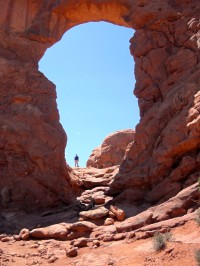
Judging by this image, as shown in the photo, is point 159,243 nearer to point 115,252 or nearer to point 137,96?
point 115,252

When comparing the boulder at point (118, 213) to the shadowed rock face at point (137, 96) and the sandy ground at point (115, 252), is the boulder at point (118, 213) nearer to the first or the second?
the shadowed rock face at point (137, 96)

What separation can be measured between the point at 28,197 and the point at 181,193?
203 inches

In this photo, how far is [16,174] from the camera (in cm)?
1168

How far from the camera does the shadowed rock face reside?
1041 centimetres

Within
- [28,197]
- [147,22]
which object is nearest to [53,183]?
[28,197]

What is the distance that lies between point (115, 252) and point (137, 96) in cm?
741

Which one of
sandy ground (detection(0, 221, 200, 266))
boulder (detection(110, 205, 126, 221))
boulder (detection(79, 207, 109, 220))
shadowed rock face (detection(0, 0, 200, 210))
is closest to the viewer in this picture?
sandy ground (detection(0, 221, 200, 266))

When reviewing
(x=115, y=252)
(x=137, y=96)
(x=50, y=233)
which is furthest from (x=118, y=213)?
(x=137, y=96)

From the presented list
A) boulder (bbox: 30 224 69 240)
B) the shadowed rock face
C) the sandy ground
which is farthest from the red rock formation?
the sandy ground

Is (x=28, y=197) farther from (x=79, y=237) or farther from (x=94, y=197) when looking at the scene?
(x=79, y=237)

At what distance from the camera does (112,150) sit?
2373 cm

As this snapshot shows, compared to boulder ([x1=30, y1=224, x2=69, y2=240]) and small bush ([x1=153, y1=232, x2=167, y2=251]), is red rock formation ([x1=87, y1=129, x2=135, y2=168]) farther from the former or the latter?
small bush ([x1=153, y1=232, x2=167, y2=251])

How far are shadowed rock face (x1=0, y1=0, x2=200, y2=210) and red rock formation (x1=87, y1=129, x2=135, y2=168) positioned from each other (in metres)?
9.85

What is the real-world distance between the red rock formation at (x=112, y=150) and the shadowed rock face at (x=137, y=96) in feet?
32.3
